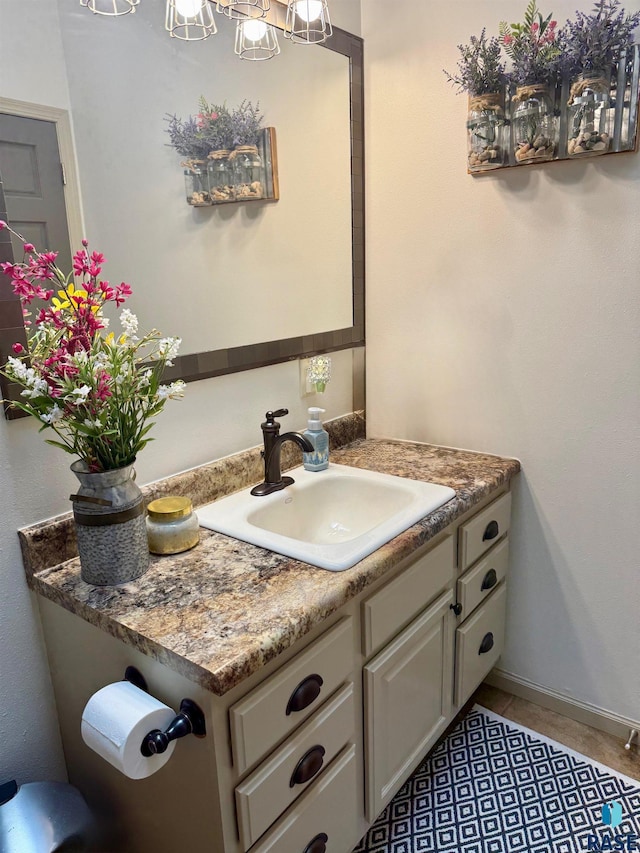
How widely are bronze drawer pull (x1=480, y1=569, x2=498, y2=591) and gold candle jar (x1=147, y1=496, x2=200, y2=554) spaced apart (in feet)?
2.91

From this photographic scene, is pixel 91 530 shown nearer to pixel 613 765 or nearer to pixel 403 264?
pixel 403 264

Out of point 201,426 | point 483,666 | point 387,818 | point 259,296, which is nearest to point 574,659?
point 483,666

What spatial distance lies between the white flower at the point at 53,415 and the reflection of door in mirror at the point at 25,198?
0.49 ft

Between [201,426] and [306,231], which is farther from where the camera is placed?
[306,231]

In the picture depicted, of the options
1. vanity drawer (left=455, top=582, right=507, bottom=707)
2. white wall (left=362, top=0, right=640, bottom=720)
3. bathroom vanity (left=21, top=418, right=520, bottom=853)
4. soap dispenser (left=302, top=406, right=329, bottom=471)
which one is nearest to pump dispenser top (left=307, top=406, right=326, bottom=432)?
soap dispenser (left=302, top=406, right=329, bottom=471)

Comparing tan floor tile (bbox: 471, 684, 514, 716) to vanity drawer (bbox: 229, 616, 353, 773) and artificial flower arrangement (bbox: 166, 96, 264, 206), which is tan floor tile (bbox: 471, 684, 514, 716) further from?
artificial flower arrangement (bbox: 166, 96, 264, 206)

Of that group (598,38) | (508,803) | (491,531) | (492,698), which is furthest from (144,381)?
(492,698)

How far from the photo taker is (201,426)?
4.98 feet

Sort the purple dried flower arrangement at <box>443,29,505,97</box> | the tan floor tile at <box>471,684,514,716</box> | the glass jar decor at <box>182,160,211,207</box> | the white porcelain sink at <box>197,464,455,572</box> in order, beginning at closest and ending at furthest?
the white porcelain sink at <box>197,464,455,572</box> → the glass jar decor at <box>182,160,211,207</box> → the purple dried flower arrangement at <box>443,29,505,97</box> → the tan floor tile at <box>471,684,514,716</box>

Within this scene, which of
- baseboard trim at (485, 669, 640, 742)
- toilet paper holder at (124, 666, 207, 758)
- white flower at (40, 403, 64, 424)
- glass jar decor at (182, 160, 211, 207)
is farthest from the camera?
baseboard trim at (485, 669, 640, 742)

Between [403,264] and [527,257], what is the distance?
385 mm

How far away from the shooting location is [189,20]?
134 cm

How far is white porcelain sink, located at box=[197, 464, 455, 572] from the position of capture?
1.30 meters

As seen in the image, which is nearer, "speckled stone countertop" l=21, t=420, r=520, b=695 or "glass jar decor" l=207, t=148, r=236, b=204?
"speckled stone countertop" l=21, t=420, r=520, b=695
